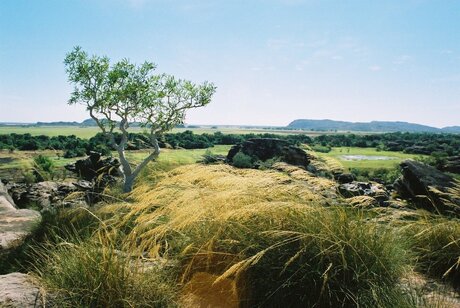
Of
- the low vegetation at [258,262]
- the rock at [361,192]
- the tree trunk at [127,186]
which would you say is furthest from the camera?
the tree trunk at [127,186]

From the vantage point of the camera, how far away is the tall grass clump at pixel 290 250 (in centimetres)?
364

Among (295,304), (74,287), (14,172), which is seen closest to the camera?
(74,287)

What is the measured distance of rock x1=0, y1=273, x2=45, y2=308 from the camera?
320 centimetres

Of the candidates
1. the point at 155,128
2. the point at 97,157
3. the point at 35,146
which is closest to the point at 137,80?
the point at 155,128

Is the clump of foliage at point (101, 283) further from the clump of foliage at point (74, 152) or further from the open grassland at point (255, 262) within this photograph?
the clump of foliage at point (74, 152)

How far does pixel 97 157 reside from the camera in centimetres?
2514

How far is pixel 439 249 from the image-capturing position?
16.6 ft

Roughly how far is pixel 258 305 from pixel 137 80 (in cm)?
1879

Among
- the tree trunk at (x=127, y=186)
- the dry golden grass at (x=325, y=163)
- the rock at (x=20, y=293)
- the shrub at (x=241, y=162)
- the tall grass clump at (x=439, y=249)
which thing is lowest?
the shrub at (x=241, y=162)

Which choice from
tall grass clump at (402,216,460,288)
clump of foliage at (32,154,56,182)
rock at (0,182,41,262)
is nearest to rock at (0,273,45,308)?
rock at (0,182,41,262)

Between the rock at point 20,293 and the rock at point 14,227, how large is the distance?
12.2 feet

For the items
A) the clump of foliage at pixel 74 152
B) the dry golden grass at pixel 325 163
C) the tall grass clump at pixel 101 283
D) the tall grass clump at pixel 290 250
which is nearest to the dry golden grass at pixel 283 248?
the tall grass clump at pixel 290 250

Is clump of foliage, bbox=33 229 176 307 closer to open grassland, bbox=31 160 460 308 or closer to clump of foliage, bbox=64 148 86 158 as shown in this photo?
open grassland, bbox=31 160 460 308

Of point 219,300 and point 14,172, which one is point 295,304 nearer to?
point 219,300
